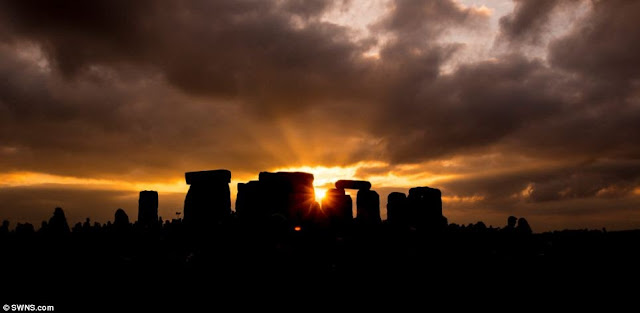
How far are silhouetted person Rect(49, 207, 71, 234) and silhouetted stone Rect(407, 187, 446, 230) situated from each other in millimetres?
17743

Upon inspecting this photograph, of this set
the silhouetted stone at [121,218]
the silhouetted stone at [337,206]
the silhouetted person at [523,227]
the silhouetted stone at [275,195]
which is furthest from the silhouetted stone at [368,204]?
the silhouetted stone at [121,218]

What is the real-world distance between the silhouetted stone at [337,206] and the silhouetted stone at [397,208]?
305 centimetres

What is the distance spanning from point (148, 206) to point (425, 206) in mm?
14734

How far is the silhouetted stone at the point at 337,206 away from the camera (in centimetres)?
2494

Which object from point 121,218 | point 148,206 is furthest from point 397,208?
point 121,218

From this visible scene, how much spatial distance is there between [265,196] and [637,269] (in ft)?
48.1

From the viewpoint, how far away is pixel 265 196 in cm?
2319

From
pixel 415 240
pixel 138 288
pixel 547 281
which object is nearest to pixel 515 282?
pixel 547 281

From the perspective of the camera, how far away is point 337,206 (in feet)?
83.3

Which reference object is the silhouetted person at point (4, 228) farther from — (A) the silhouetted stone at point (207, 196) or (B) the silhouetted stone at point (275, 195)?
(B) the silhouetted stone at point (275, 195)

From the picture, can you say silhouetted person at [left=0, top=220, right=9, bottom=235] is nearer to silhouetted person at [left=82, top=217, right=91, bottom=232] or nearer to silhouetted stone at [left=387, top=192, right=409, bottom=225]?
silhouetted person at [left=82, top=217, right=91, bottom=232]

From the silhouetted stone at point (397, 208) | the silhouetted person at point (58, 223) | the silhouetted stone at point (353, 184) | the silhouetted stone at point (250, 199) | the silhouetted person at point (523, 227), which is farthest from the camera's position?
the silhouetted stone at point (397, 208)

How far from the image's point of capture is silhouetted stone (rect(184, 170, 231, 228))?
2231cm

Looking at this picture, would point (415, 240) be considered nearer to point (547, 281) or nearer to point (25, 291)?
point (547, 281)
